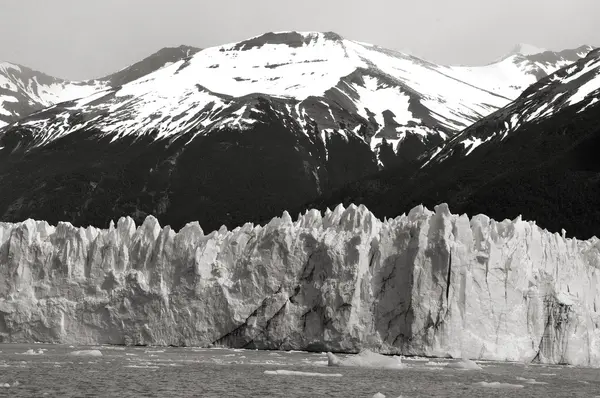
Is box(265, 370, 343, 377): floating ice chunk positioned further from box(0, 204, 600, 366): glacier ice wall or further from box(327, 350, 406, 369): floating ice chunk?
box(0, 204, 600, 366): glacier ice wall

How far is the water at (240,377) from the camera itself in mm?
44781

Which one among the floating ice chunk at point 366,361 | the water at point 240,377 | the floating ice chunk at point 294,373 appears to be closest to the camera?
the water at point 240,377

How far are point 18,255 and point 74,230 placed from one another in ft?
14.7

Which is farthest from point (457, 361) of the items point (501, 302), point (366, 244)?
point (366, 244)

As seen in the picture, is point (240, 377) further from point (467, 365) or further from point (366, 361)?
point (467, 365)

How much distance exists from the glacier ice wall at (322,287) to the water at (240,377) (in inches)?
96.5

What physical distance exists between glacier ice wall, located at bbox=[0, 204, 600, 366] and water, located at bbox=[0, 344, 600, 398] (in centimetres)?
245

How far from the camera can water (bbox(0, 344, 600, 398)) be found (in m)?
44.8

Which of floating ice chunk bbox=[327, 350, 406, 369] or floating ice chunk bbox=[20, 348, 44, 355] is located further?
floating ice chunk bbox=[20, 348, 44, 355]

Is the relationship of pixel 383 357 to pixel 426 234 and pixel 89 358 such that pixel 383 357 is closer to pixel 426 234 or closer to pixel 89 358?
pixel 426 234

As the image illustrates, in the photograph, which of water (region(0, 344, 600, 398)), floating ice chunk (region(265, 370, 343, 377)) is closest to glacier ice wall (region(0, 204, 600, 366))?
water (region(0, 344, 600, 398))

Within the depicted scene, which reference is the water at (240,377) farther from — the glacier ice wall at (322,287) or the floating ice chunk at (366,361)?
the glacier ice wall at (322,287)

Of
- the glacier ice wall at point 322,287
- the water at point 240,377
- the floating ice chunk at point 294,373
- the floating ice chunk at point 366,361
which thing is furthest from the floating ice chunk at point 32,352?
the floating ice chunk at point 366,361

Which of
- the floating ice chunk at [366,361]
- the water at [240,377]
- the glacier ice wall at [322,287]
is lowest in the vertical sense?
the water at [240,377]
